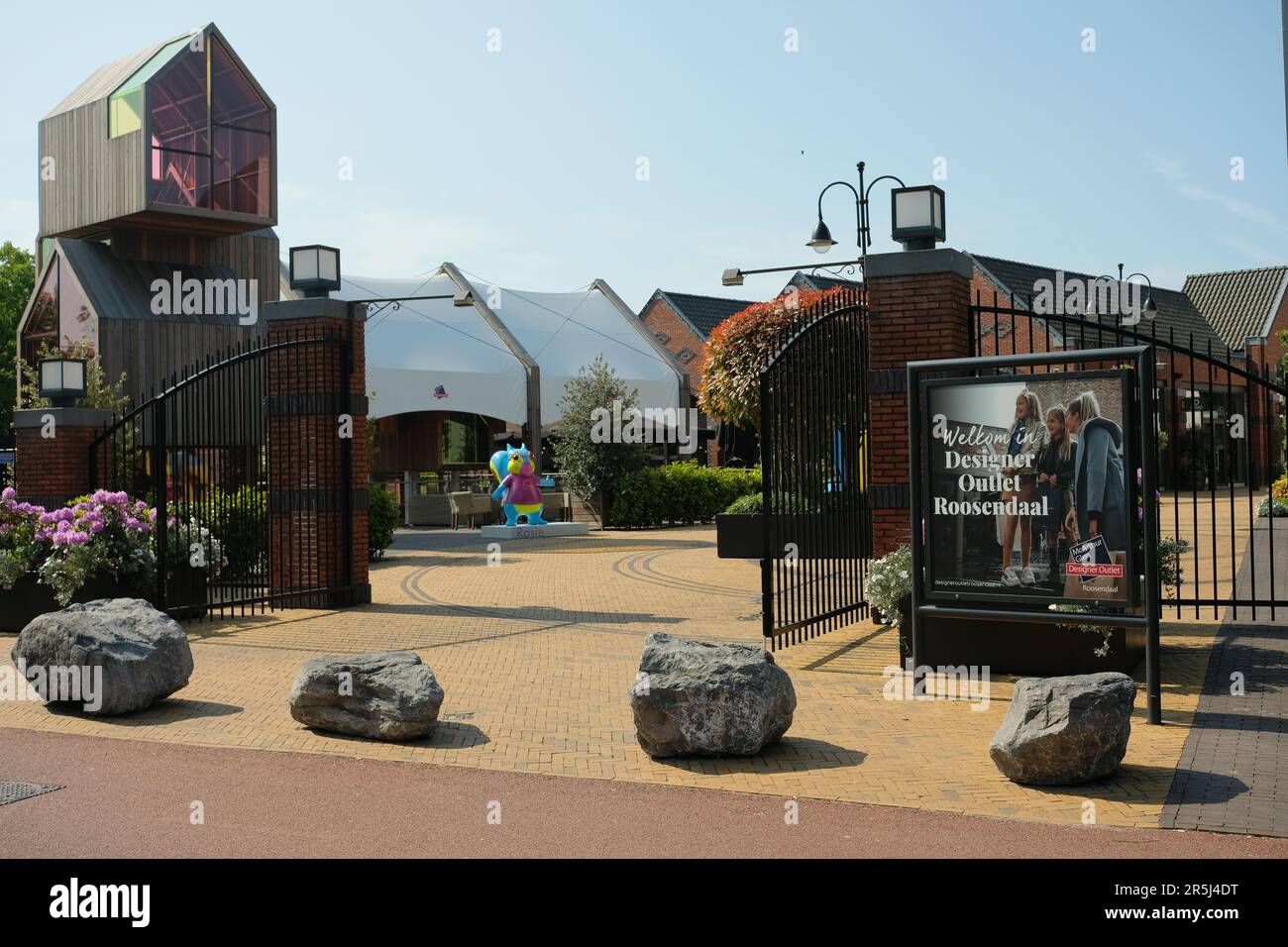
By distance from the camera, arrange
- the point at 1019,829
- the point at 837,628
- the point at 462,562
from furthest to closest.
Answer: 1. the point at 462,562
2. the point at 837,628
3. the point at 1019,829

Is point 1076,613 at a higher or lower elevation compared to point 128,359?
lower

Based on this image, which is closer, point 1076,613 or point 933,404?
point 1076,613

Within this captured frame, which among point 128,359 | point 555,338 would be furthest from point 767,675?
point 555,338

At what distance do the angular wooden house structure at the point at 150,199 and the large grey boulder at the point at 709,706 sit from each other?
1016 inches

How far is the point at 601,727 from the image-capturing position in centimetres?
749

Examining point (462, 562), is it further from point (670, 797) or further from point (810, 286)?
point (810, 286)

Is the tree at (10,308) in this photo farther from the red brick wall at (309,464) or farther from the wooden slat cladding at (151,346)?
the red brick wall at (309,464)

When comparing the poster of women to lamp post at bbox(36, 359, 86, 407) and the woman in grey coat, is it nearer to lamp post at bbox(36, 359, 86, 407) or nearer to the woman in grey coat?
the woman in grey coat

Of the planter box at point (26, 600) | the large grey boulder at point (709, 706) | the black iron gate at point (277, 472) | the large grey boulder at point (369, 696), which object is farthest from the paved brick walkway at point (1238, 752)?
the planter box at point (26, 600)

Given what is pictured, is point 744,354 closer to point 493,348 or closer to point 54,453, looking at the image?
point 54,453

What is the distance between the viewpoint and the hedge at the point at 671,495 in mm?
28688

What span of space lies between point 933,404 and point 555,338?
34.5 m

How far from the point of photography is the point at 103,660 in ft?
26.2

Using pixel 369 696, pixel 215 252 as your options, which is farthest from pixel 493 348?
pixel 369 696
